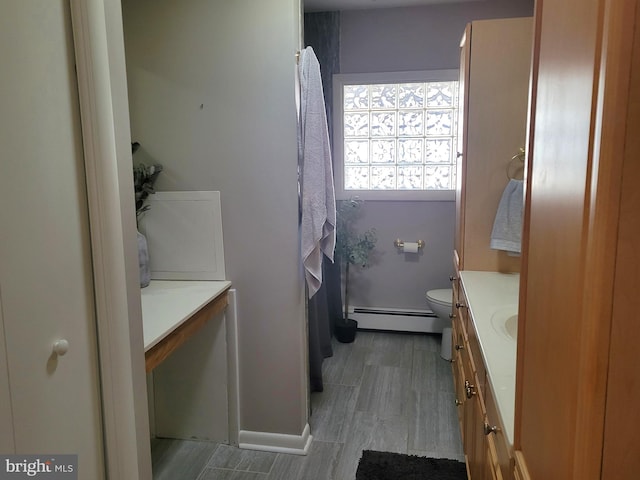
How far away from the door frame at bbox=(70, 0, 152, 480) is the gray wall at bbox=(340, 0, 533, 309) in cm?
278

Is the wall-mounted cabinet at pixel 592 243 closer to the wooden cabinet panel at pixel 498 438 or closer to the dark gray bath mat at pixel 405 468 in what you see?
the wooden cabinet panel at pixel 498 438

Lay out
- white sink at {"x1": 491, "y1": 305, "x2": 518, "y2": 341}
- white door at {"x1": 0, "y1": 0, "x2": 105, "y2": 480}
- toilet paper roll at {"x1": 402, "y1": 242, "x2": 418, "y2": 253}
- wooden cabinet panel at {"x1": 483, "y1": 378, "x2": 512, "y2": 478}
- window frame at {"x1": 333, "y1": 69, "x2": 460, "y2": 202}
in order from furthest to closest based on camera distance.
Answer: toilet paper roll at {"x1": 402, "y1": 242, "x2": 418, "y2": 253}, window frame at {"x1": 333, "y1": 69, "x2": 460, "y2": 202}, white sink at {"x1": 491, "y1": 305, "x2": 518, "y2": 341}, wooden cabinet panel at {"x1": 483, "y1": 378, "x2": 512, "y2": 478}, white door at {"x1": 0, "y1": 0, "x2": 105, "y2": 480}

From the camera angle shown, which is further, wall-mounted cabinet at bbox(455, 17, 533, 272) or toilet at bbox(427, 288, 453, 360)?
toilet at bbox(427, 288, 453, 360)

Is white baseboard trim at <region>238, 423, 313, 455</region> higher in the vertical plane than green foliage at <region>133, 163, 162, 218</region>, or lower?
lower

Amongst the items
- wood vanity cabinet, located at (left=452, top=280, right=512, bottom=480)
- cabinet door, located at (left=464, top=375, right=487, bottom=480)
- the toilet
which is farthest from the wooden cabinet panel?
the toilet

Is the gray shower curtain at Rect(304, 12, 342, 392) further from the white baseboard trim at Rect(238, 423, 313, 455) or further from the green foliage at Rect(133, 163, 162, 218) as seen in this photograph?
the green foliage at Rect(133, 163, 162, 218)

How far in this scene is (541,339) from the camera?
759mm

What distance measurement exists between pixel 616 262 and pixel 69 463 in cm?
118

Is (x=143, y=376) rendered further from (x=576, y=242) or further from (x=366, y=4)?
(x=366, y=4)

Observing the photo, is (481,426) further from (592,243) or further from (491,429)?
(592,243)

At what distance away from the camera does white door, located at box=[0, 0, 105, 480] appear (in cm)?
92

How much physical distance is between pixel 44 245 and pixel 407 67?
322cm

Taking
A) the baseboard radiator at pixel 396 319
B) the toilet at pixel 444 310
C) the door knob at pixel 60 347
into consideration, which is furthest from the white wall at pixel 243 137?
the baseboard radiator at pixel 396 319

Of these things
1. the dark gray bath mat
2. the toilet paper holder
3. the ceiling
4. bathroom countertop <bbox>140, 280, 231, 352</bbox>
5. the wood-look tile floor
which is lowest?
the wood-look tile floor
